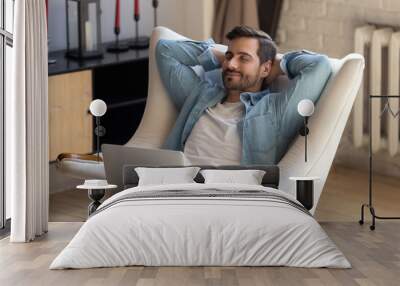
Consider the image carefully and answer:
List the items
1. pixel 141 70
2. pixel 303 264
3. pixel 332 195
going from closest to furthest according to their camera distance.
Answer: pixel 303 264, pixel 332 195, pixel 141 70

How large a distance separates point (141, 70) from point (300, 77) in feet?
6.36

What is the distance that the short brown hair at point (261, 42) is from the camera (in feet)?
21.6

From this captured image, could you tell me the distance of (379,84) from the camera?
25.2ft

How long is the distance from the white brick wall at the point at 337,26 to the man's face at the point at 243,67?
167cm

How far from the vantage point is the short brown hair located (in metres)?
6.57

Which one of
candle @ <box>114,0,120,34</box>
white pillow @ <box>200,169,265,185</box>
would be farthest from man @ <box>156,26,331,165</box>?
candle @ <box>114,0,120,34</box>

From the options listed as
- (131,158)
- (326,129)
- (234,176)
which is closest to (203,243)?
(234,176)

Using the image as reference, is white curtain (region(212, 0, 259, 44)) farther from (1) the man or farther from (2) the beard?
(2) the beard

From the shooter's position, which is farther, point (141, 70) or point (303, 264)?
point (141, 70)

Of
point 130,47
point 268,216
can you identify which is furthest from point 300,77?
point 130,47

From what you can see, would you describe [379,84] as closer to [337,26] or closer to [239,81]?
[337,26]

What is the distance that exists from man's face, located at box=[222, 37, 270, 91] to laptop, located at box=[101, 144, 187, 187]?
0.60 m

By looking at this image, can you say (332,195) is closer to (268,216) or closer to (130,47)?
(130,47)

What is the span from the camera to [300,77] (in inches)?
249
